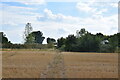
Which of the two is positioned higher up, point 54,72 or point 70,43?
point 70,43

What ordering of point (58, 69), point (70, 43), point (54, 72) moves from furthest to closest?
point (70, 43) < point (58, 69) < point (54, 72)

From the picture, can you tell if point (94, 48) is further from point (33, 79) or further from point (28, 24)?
point (33, 79)

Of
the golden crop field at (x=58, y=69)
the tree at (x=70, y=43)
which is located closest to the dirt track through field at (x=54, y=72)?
the golden crop field at (x=58, y=69)

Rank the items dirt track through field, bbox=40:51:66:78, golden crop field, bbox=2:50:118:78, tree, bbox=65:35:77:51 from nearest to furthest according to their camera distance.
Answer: dirt track through field, bbox=40:51:66:78
golden crop field, bbox=2:50:118:78
tree, bbox=65:35:77:51

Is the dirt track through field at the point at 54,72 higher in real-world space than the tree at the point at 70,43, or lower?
lower

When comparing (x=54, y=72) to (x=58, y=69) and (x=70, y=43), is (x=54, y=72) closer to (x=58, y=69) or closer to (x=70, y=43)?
(x=58, y=69)

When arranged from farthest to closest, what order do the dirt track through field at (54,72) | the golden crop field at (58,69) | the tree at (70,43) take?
the tree at (70,43) → the golden crop field at (58,69) → the dirt track through field at (54,72)

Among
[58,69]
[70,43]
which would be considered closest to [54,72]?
[58,69]

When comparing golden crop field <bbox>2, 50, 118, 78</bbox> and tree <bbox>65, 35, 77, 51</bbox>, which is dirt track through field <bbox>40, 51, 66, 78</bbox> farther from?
tree <bbox>65, 35, 77, 51</bbox>

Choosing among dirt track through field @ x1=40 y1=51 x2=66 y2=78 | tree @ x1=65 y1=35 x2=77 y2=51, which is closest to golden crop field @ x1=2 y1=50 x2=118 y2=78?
dirt track through field @ x1=40 y1=51 x2=66 y2=78

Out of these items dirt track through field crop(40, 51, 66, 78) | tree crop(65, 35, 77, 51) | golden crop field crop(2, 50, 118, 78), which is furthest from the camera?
tree crop(65, 35, 77, 51)

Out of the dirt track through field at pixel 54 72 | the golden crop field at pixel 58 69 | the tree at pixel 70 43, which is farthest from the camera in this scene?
the tree at pixel 70 43

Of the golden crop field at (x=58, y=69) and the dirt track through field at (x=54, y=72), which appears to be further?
the golden crop field at (x=58, y=69)

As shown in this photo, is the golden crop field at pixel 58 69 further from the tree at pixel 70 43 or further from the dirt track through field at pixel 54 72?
the tree at pixel 70 43
